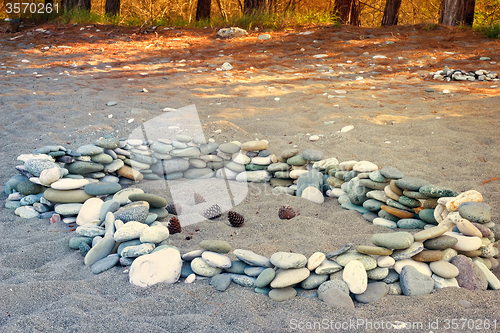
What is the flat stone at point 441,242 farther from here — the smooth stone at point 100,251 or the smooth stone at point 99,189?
the smooth stone at point 99,189

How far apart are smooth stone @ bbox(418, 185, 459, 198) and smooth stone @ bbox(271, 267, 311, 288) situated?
3.68 ft

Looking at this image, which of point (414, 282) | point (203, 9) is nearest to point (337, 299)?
point (414, 282)

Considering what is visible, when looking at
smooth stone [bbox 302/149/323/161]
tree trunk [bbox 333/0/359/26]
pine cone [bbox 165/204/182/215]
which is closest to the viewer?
pine cone [bbox 165/204/182/215]

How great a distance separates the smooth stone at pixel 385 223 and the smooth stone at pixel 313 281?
0.87 metres

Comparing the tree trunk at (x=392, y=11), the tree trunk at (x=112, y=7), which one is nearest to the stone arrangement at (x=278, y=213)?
the tree trunk at (x=392, y=11)

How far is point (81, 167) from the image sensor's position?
10.6 feet

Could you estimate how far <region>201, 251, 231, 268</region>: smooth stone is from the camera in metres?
2.05

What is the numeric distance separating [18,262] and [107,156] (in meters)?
1.33

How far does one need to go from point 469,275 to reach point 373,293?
52cm

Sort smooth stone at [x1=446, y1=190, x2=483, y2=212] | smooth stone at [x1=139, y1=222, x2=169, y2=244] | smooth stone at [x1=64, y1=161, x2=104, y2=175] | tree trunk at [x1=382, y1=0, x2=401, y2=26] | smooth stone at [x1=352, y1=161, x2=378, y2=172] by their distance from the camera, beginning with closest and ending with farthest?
smooth stone at [x1=139, y1=222, x2=169, y2=244], smooth stone at [x1=446, y1=190, x2=483, y2=212], smooth stone at [x1=352, y1=161, x2=378, y2=172], smooth stone at [x1=64, y1=161, x2=104, y2=175], tree trunk at [x1=382, y1=0, x2=401, y2=26]

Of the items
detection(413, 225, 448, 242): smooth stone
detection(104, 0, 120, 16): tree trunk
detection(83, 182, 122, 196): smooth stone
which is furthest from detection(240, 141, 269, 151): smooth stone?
detection(104, 0, 120, 16): tree trunk

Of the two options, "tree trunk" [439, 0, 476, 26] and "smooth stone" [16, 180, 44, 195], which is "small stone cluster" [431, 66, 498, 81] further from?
"smooth stone" [16, 180, 44, 195]

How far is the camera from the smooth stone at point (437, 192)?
2539 mm

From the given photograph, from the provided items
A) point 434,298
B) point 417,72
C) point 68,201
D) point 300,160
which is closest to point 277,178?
point 300,160
